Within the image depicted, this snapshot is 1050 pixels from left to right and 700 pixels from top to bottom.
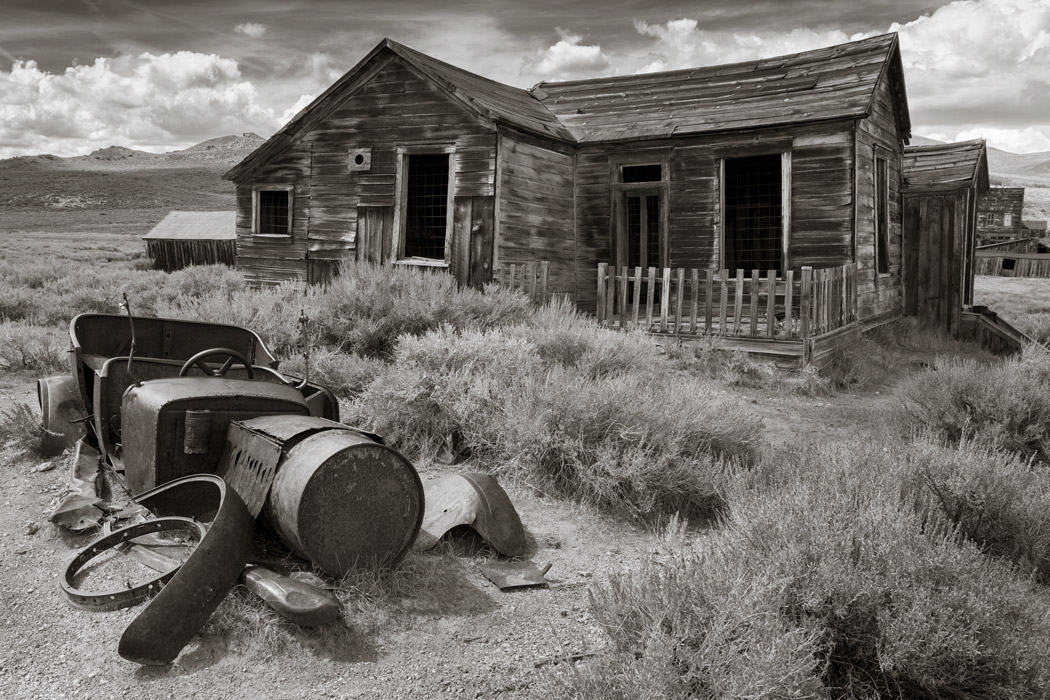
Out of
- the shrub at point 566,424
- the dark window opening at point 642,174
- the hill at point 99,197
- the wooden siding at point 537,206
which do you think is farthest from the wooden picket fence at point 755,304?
the hill at point 99,197

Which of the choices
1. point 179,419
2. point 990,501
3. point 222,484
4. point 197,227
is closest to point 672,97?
point 990,501

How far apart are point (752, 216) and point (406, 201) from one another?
6509 millimetres

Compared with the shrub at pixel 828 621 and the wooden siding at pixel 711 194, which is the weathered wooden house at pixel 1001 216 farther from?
the shrub at pixel 828 621

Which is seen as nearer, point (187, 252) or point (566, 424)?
point (566, 424)

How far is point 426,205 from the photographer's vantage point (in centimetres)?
1351

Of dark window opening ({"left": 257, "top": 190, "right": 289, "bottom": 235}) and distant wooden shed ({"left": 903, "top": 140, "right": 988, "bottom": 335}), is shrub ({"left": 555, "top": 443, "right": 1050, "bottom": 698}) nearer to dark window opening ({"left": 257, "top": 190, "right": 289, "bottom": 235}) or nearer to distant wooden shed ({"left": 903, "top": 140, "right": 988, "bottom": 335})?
dark window opening ({"left": 257, "top": 190, "right": 289, "bottom": 235})

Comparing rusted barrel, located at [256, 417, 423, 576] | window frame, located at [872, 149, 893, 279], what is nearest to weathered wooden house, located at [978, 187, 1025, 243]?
window frame, located at [872, 149, 893, 279]

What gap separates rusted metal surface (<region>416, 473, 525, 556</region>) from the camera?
4.24 metres

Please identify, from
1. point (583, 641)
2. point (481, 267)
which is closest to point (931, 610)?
point (583, 641)

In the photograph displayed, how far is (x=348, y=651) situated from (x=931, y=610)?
7.22ft

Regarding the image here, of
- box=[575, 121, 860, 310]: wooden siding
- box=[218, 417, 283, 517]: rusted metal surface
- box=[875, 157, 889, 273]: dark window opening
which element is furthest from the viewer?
box=[875, 157, 889, 273]: dark window opening

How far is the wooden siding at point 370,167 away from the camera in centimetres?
1191

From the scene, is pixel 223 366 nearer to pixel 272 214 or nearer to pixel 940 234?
pixel 272 214

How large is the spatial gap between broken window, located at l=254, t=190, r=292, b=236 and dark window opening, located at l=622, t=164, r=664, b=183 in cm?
612
